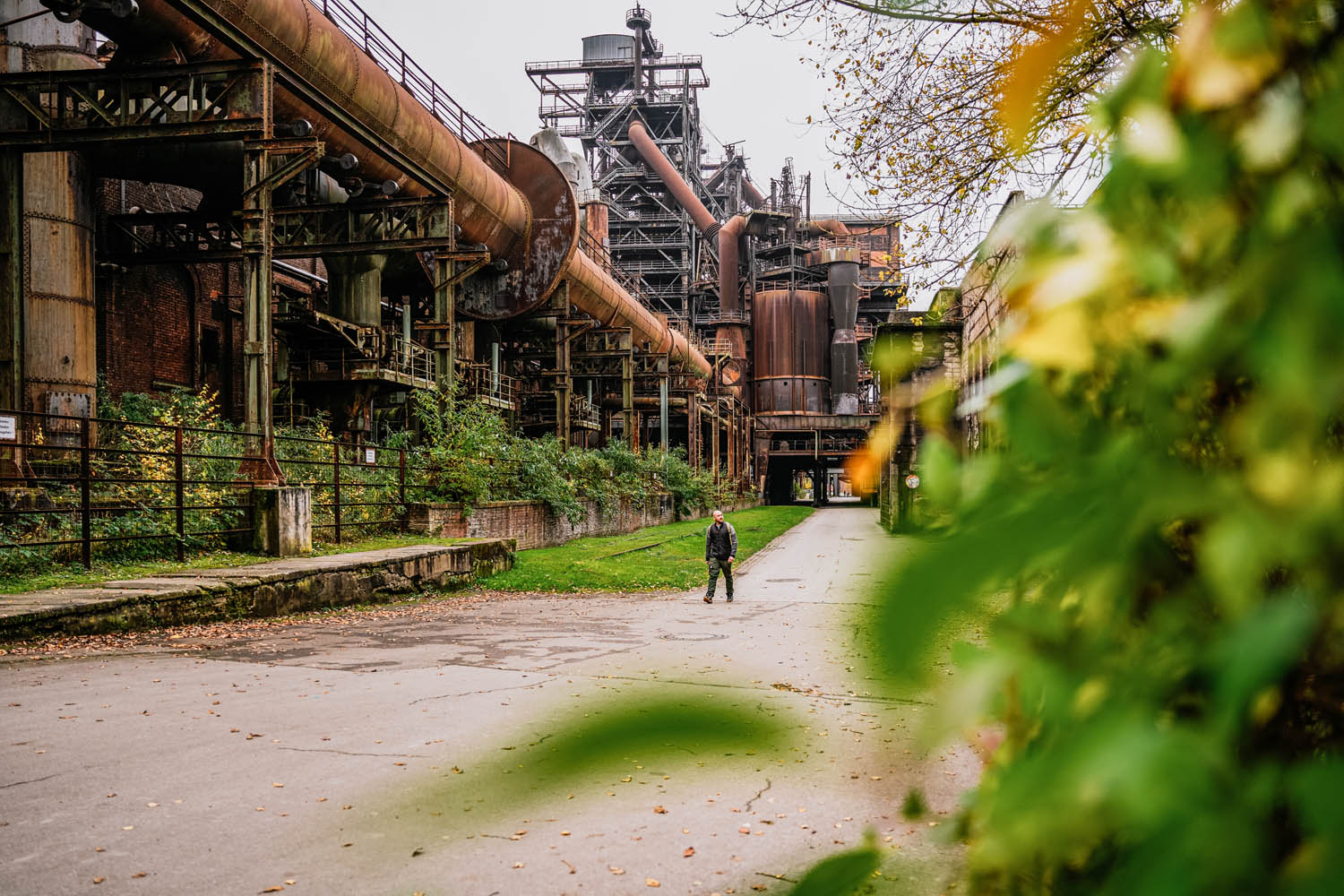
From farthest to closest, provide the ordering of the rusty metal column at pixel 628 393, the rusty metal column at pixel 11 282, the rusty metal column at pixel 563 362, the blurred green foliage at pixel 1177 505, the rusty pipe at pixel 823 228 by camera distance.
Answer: the rusty pipe at pixel 823 228
the rusty metal column at pixel 628 393
the rusty metal column at pixel 563 362
the rusty metal column at pixel 11 282
the blurred green foliage at pixel 1177 505

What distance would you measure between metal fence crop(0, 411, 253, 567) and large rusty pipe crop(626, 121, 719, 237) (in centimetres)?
4327

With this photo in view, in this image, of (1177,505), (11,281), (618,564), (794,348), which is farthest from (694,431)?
(1177,505)

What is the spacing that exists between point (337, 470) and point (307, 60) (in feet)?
21.7

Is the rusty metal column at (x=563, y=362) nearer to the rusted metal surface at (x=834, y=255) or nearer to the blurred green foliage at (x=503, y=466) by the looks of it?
the blurred green foliage at (x=503, y=466)

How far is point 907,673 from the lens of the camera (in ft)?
1.44

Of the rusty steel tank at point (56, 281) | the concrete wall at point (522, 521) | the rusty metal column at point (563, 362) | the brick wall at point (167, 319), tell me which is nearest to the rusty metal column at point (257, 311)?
the rusty steel tank at point (56, 281)

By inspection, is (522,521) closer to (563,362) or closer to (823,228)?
(563,362)

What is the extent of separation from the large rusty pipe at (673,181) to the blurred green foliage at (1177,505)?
Answer: 5485cm

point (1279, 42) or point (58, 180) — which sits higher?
point (58, 180)

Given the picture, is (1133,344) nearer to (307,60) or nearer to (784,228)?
(307,60)

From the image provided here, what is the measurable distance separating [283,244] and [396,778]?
15.3 m

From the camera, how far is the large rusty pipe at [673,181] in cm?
5403

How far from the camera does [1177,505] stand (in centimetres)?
36

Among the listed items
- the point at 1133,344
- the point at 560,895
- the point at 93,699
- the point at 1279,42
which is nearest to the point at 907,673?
the point at 1133,344
